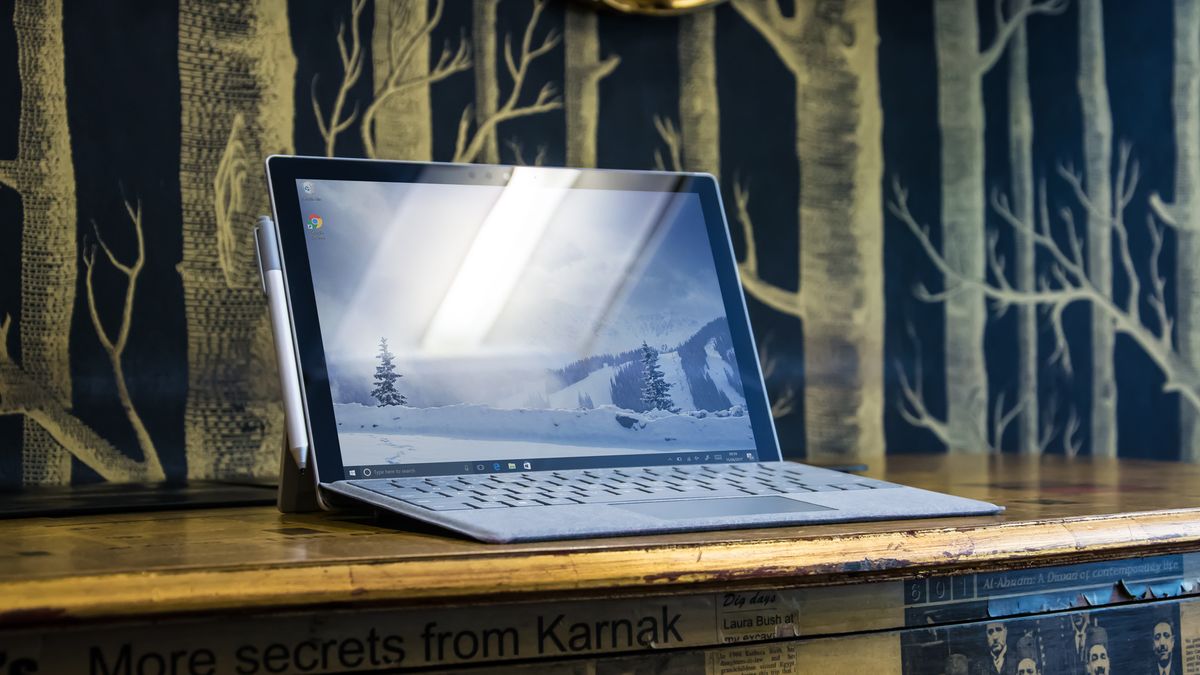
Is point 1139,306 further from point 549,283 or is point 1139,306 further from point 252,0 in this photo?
point 252,0

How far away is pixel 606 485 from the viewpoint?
0.82 meters

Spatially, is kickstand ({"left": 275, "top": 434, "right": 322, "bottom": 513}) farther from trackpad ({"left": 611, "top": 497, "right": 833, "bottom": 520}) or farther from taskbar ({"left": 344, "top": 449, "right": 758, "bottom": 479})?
trackpad ({"left": 611, "top": 497, "right": 833, "bottom": 520})

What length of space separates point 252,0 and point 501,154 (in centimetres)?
30

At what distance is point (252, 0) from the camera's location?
1166 millimetres

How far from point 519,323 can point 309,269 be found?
0.17 meters

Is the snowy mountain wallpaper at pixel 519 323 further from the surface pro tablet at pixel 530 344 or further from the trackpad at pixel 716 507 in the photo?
the trackpad at pixel 716 507

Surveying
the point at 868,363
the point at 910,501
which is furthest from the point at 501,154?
the point at 910,501

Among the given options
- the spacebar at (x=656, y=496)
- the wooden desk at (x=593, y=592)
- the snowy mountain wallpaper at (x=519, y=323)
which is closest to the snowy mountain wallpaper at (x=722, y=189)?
the snowy mountain wallpaper at (x=519, y=323)

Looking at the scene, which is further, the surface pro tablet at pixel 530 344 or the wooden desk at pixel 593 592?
the surface pro tablet at pixel 530 344

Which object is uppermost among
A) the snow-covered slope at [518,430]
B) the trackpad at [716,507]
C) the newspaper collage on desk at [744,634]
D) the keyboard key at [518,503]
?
the snow-covered slope at [518,430]

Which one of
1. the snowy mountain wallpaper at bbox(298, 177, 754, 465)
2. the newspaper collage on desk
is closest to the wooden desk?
the newspaper collage on desk

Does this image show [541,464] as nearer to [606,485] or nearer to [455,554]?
[606,485]

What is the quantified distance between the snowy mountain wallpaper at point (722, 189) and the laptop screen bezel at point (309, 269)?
3cm

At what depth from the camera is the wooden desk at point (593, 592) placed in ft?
1.90
